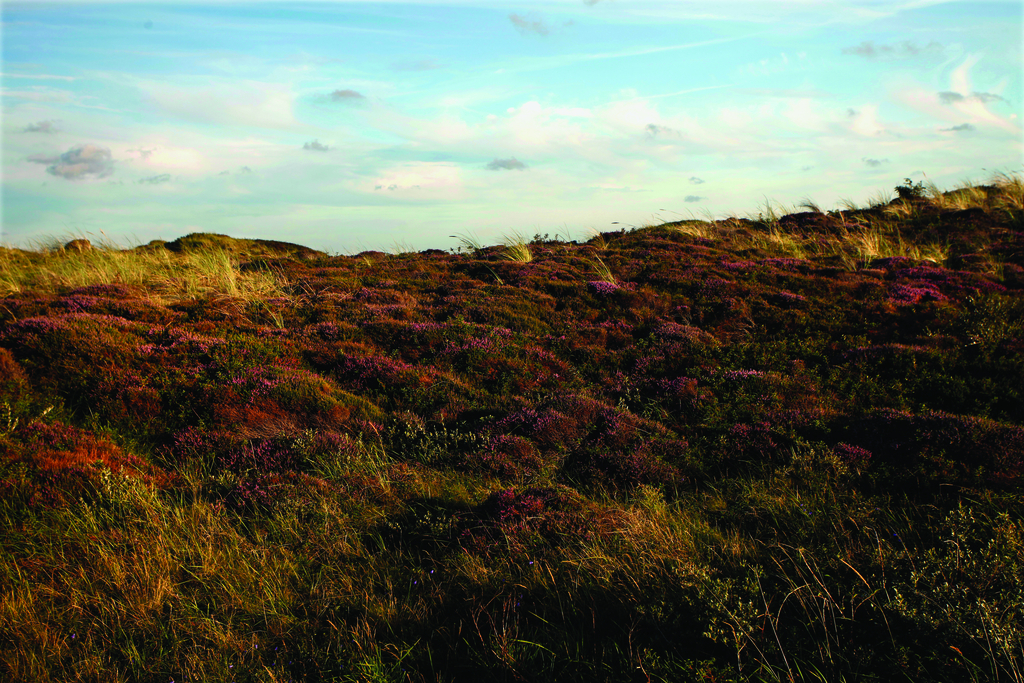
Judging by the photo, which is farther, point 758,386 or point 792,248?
point 792,248

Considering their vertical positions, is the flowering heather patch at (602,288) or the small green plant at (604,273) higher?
the small green plant at (604,273)

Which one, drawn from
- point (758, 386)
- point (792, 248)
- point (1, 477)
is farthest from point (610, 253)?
point (1, 477)

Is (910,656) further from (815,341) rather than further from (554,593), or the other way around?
(815,341)

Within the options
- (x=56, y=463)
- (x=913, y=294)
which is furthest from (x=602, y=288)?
(x=56, y=463)

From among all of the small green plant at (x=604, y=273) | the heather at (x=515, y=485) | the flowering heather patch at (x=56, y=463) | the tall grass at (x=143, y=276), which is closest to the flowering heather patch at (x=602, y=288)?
the heather at (x=515, y=485)

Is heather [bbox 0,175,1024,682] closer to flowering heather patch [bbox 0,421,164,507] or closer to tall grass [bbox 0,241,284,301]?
flowering heather patch [bbox 0,421,164,507]

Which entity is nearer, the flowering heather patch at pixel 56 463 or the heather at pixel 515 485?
the heather at pixel 515 485

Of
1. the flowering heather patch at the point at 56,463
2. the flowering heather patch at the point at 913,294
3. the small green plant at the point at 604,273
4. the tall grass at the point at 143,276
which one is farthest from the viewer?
the small green plant at the point at 604,273

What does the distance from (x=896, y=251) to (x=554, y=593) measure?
62.2ft

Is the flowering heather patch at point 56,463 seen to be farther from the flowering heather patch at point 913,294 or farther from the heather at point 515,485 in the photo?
the flowering heather patch at point 913,294

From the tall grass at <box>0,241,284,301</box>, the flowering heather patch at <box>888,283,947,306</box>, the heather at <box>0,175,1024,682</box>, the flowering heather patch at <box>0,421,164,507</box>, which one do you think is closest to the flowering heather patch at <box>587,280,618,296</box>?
the heather at <box>0,175,1024,682</box>

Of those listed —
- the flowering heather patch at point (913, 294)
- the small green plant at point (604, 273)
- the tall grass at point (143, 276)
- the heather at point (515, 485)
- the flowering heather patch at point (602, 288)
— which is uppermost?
the tall grass at point (143, 276)

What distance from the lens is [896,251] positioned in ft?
57.4

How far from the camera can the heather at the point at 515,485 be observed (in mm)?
3314
